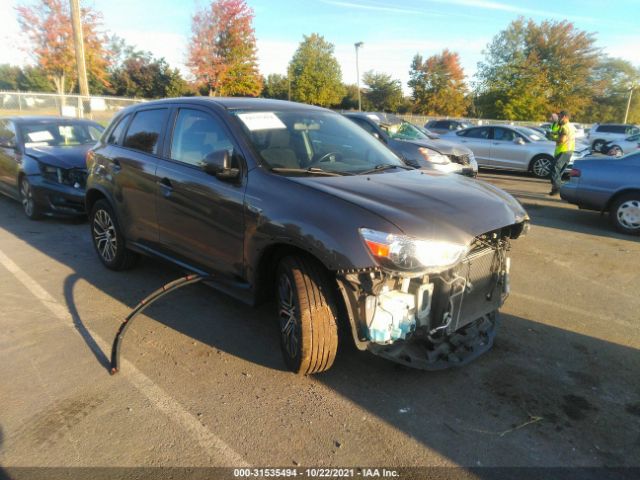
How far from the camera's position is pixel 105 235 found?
5.14m

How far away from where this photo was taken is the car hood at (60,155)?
7.30 m

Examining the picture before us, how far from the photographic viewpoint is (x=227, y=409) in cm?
285

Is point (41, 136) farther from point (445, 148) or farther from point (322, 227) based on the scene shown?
A: point (445, 148)

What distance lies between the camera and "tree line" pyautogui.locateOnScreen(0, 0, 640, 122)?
3503cm

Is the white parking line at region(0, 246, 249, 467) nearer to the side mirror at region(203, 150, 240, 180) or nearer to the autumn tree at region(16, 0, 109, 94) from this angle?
the side mirror at region(203, 150, 240, 180)

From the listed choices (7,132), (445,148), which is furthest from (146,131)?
(445,148)

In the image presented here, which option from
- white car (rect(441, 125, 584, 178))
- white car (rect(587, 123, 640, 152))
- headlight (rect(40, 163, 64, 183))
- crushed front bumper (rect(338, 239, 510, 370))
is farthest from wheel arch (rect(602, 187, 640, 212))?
white car (rect(587, 123, 640, 152))

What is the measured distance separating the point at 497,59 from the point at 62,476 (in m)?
57.9

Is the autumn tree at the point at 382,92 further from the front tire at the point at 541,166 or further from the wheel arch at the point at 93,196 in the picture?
the wheel arch at the point at 93,196

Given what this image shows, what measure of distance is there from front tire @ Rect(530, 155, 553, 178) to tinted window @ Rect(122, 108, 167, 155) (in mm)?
12078

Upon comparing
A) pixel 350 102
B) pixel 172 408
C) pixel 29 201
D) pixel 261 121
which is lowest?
pixel 172 408

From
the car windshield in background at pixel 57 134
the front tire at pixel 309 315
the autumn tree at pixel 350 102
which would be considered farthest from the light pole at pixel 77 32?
the autumn tree at pixel 350 102

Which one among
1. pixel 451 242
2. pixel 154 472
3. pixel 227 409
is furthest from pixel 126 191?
pixel 451 242

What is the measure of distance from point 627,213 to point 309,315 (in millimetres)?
6460
